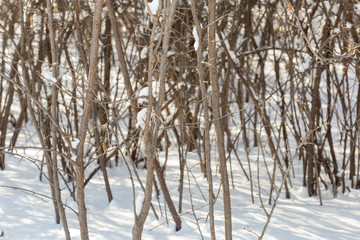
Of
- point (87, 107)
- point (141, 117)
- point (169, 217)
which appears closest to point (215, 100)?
point (141, 117)

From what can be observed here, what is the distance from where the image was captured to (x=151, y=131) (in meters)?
1.86

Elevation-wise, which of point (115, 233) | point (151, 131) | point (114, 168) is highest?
point (151, 131)

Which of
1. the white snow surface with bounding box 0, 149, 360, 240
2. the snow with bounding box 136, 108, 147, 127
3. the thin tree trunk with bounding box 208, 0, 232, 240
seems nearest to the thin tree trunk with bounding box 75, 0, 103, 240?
the snow with bounding box 136, 108, 147, 127

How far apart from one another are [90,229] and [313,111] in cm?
164

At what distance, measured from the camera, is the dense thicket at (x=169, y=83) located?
1.92 metres

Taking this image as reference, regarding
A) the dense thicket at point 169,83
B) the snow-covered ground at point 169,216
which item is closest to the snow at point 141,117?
the dense thicket at point 169,83

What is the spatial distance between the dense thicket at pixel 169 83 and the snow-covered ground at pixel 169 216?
0.11 metres

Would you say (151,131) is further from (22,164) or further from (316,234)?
(22,164)

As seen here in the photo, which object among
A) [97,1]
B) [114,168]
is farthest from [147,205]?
[114,168]

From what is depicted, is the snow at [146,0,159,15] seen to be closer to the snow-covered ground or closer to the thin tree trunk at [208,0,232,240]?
the thin tree trunk at [208,0,232,240]

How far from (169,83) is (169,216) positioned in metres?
0.81

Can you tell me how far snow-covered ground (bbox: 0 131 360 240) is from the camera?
281cm

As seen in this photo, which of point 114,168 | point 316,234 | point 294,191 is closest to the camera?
point 316,234

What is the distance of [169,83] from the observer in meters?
3.10
